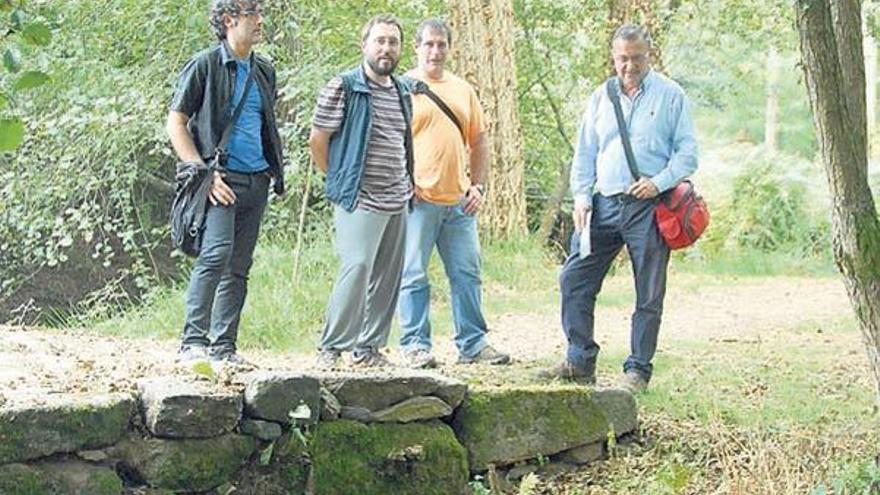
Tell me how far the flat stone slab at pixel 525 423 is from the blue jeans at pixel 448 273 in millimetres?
1200

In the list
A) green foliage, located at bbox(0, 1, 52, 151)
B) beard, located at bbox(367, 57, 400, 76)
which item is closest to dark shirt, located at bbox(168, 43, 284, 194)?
beard, located at bbox(367, 57, 400, 76)

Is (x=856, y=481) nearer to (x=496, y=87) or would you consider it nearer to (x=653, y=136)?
(x=653, y=136)

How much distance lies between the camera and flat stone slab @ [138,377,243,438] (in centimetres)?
473

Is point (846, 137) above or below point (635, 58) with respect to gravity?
below

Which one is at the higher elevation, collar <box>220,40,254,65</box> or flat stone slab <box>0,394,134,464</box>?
collar <box>220,40,254,65</box>

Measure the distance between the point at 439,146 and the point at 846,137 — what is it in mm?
2444

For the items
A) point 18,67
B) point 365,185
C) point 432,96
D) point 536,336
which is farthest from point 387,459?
point 536,336

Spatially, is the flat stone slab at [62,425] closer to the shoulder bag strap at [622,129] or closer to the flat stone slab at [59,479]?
the flat stone slab at [59,479]

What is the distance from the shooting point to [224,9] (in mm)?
5867

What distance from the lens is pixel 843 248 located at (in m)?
5.22

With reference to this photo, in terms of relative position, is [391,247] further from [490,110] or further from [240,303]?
[490,110]

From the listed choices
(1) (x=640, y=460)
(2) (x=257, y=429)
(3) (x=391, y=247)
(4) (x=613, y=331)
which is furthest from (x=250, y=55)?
(4) (x=613, y=331)

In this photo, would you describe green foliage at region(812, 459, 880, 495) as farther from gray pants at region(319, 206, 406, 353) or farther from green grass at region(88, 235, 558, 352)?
green grass at region(88, 235, 558, 352)

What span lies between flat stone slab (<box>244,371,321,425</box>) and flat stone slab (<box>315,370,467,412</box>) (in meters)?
0.12
